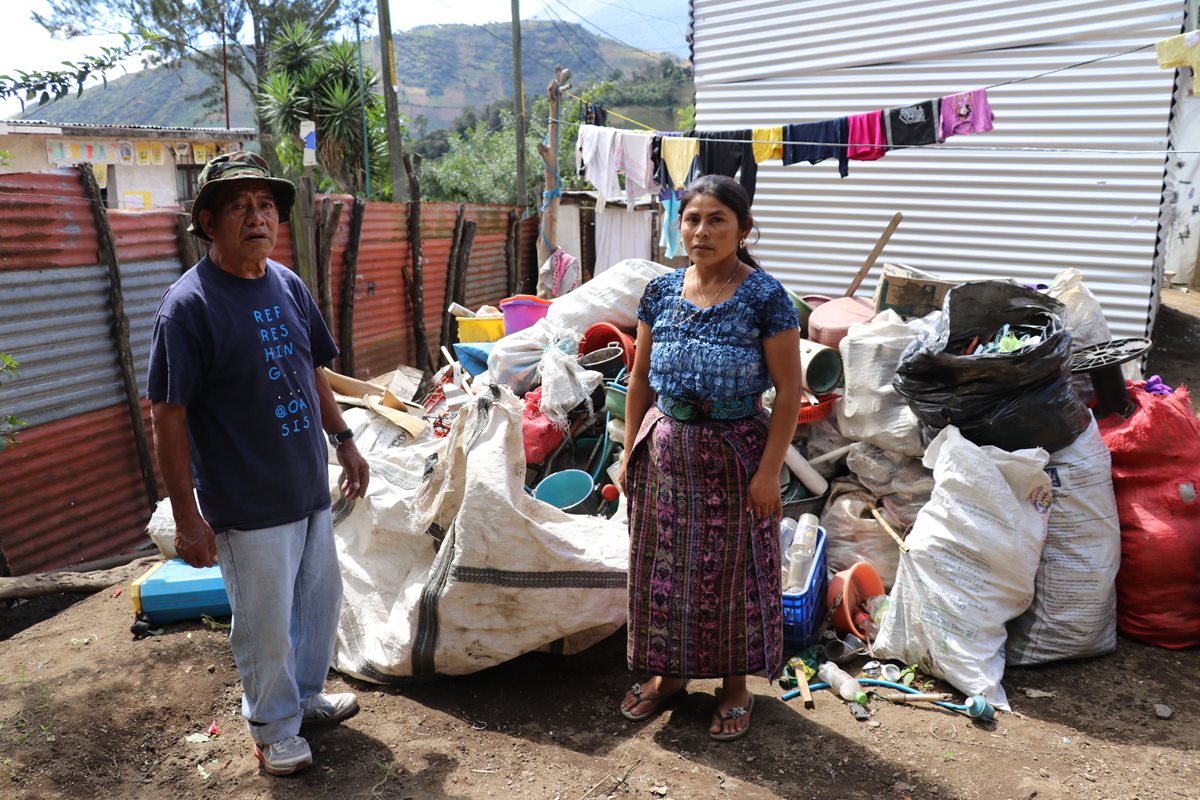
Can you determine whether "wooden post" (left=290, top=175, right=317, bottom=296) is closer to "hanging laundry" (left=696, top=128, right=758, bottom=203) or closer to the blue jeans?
"hanging laundry" (left=696, top=128, right=758, bottom=203)

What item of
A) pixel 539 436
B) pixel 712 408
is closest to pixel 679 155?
pixel 539 436

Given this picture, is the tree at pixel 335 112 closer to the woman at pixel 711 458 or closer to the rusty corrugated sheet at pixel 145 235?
the rusty corrugated sheet at pixel 145 235

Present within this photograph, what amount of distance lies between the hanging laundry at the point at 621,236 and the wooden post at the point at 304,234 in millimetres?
5942

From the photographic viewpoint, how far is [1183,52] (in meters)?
4.37

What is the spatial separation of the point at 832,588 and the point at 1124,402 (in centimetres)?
148

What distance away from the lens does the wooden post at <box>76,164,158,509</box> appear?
486cm

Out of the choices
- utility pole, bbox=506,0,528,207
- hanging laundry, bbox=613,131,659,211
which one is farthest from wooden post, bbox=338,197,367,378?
utility pole, bbox=506,0,528,207

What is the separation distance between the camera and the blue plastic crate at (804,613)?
340 cm

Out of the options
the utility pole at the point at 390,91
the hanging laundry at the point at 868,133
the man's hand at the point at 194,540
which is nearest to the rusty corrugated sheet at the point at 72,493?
the man's hand at the point at 194,540

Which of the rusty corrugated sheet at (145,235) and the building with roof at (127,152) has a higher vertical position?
the building with roof at (127,152)

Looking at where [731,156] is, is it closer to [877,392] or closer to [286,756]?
[877,392]

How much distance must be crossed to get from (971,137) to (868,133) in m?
2.21

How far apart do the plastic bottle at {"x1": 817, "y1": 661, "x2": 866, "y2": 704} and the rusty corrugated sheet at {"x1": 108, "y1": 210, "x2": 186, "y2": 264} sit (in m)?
4.39

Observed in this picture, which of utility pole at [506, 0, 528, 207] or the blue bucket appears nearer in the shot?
the blue bucket
